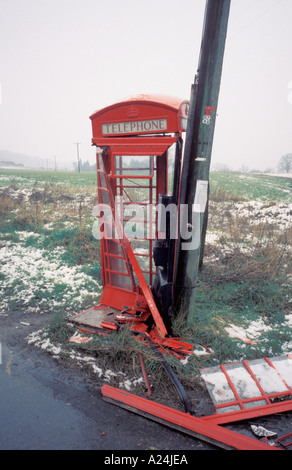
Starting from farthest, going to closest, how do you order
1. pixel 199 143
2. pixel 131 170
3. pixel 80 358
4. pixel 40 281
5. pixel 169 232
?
pixel 40 281, pixel 131 170, pixel 169 232, pixel 80 358, pixel 199 143

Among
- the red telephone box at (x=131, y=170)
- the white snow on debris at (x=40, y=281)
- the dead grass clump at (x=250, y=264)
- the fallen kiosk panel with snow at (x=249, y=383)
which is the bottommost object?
the white snow on debris at (x=40, y=281)

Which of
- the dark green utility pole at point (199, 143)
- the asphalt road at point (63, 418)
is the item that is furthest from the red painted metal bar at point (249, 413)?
the dark green utility pole at point (199, 143)

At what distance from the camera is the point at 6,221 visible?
9.46m

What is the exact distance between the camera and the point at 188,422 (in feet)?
8.50

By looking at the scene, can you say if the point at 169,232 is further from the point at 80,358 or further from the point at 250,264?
the point at 250,264

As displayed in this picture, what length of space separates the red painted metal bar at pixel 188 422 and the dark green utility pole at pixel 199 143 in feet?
4.67

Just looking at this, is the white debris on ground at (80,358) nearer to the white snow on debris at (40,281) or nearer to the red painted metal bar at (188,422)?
the red painted metal bar at (188,422)

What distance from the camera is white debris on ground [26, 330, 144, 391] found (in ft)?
10.4

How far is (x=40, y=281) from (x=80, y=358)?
2706 millimetres

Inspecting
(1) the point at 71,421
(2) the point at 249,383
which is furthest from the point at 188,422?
(1) the point at 71,421

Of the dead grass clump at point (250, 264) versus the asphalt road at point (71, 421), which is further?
the dead grass clump at point (250, 264)

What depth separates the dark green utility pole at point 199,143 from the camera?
10.1ft

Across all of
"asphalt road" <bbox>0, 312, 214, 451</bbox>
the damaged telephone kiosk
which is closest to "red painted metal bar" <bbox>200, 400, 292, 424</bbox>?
the damaged telephone kiosk

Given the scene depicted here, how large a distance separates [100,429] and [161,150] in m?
3.11
